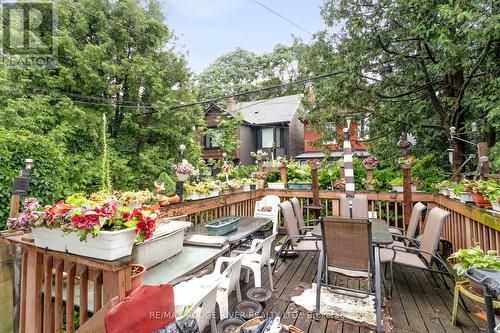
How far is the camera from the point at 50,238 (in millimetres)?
Answer: 1492

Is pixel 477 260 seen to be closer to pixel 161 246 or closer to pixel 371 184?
pixel 161 246

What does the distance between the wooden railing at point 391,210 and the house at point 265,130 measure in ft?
37.2

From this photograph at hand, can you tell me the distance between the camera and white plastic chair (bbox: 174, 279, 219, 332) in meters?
1.53

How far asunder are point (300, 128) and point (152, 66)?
455 inches

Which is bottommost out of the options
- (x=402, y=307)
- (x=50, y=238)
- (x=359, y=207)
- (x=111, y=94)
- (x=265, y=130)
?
(x=402, y=307)

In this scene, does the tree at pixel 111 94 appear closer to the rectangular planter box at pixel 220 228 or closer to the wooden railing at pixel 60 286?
the rectangular planter box at pixel 220 228

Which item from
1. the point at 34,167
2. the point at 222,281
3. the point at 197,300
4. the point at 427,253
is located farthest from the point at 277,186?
the point at 197,300

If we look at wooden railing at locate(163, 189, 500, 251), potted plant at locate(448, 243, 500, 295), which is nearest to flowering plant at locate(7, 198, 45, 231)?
wooden railing at locate(163, 189, 500, 251)

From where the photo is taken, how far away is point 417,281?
3104 mm

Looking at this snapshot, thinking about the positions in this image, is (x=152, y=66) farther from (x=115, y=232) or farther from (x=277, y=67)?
(x=277, y=67)

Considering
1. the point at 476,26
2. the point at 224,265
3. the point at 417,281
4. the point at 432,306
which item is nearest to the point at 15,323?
the point at 224,265

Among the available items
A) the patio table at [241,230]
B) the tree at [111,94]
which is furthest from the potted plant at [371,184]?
the tree at [111,94]

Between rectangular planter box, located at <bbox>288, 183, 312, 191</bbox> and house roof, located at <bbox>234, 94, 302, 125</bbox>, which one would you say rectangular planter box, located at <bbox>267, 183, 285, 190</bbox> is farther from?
house roof, located at <bbox>234, 94, 302, 125</bbox>

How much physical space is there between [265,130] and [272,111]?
157 cm
